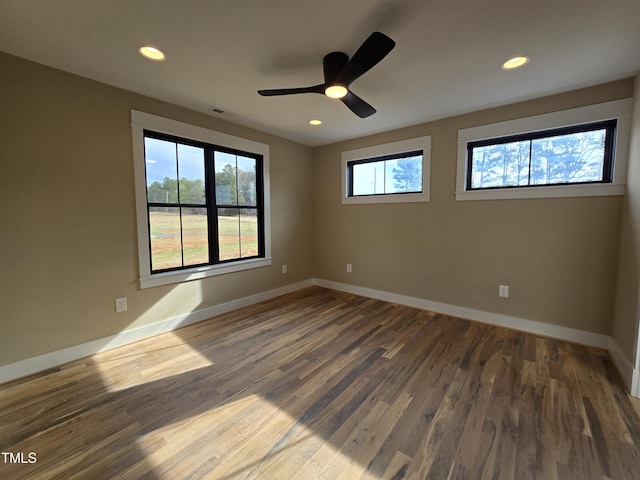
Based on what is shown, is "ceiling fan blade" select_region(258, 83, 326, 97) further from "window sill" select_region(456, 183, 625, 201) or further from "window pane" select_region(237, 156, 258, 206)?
"window sill" select_region(456, 183, 625, 201)

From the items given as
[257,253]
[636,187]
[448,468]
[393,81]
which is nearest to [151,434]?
[448,468]

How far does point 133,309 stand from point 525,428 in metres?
3.34

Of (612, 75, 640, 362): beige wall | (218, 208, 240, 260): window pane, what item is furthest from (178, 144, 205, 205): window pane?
(612, 75, 640, 362): beige wall

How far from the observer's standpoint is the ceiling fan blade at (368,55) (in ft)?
4.88

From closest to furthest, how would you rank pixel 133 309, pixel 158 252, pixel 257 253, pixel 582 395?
1. pixel 582 395
2. pixel 133 309
3. pixel 158 252
4. pixel 257 253

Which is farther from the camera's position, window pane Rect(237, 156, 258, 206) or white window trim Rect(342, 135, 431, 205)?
window pane Rect(237, 156, 258, 206)

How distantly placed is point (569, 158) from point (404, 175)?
171 centimetres

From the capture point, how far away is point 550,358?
239 cm

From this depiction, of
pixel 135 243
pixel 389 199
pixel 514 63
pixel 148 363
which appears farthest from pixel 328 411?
pixel 514 63

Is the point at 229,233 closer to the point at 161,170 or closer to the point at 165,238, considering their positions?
the point at 165,238

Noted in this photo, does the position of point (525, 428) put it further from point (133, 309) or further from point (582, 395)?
point (133, 309)

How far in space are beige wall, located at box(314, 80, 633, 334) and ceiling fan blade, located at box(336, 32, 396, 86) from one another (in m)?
2.01

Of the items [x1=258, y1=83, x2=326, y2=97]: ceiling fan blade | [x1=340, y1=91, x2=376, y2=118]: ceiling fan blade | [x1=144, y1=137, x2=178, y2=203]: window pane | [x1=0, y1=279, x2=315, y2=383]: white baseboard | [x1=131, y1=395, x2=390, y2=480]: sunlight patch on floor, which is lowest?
[x1=131, y1=395, x2=390, y2=480]: sunlight patch on floor

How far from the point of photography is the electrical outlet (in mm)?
2588
